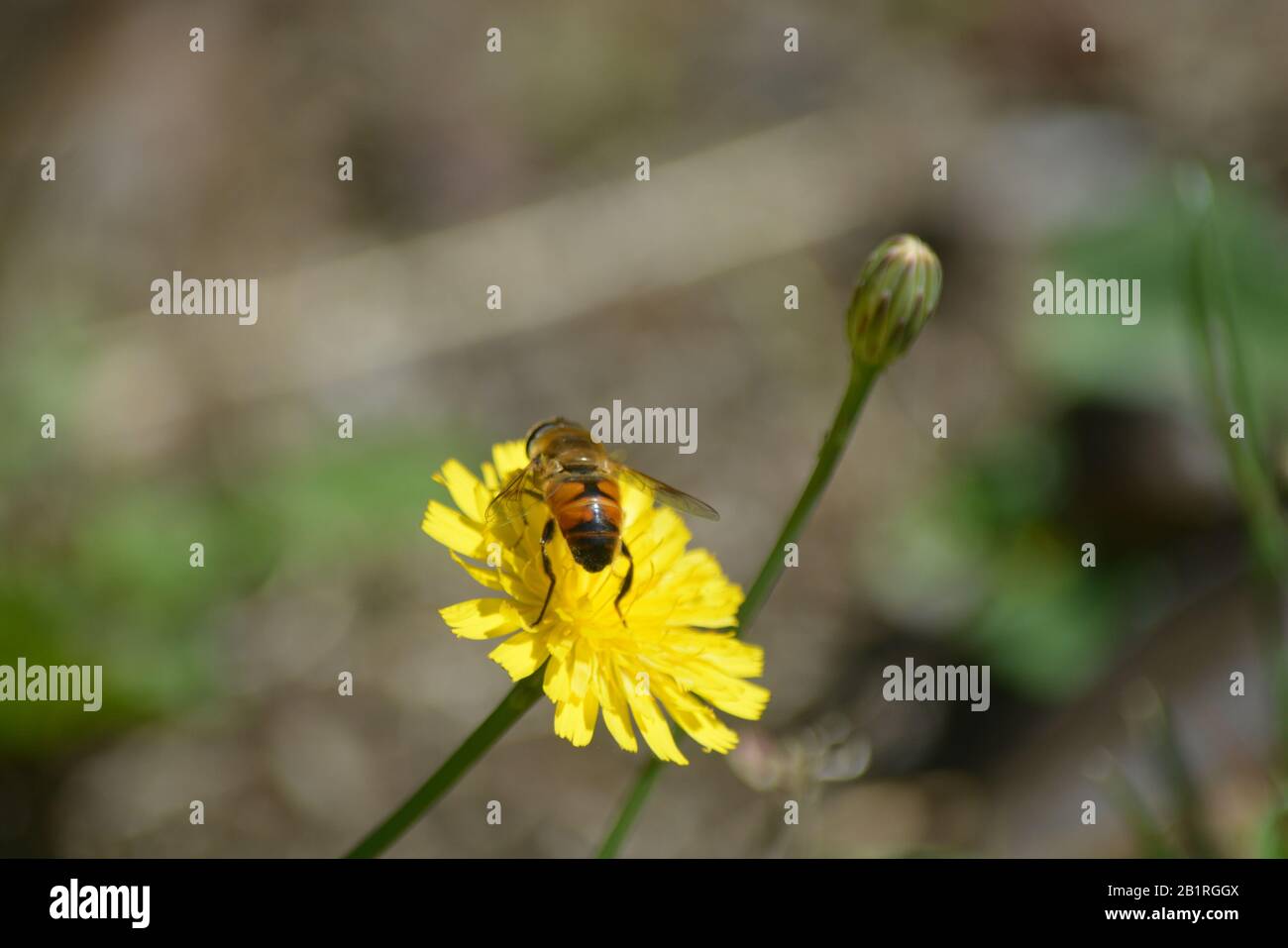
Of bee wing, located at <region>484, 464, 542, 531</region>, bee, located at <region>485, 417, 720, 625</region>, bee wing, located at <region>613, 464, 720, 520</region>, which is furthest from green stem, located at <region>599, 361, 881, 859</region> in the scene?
bee wing, located at <region>484, 464, 542, 531</region>

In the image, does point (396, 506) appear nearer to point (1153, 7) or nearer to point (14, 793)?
point (14, 793)

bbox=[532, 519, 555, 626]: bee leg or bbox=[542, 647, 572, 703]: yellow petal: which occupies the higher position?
bbox=[532, 519, 555, 626]: bee leg

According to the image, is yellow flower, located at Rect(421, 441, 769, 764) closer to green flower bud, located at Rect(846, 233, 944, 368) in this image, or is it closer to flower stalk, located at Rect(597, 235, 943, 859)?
flower stalk, located at Rect(597, 235, 943, 859)

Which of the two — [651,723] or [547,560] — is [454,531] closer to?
[547,560]

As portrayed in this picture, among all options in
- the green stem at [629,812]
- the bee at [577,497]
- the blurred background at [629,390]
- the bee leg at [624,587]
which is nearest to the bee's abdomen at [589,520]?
the bee at [577,497]

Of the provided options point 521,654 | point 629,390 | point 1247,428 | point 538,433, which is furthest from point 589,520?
point 629,390
